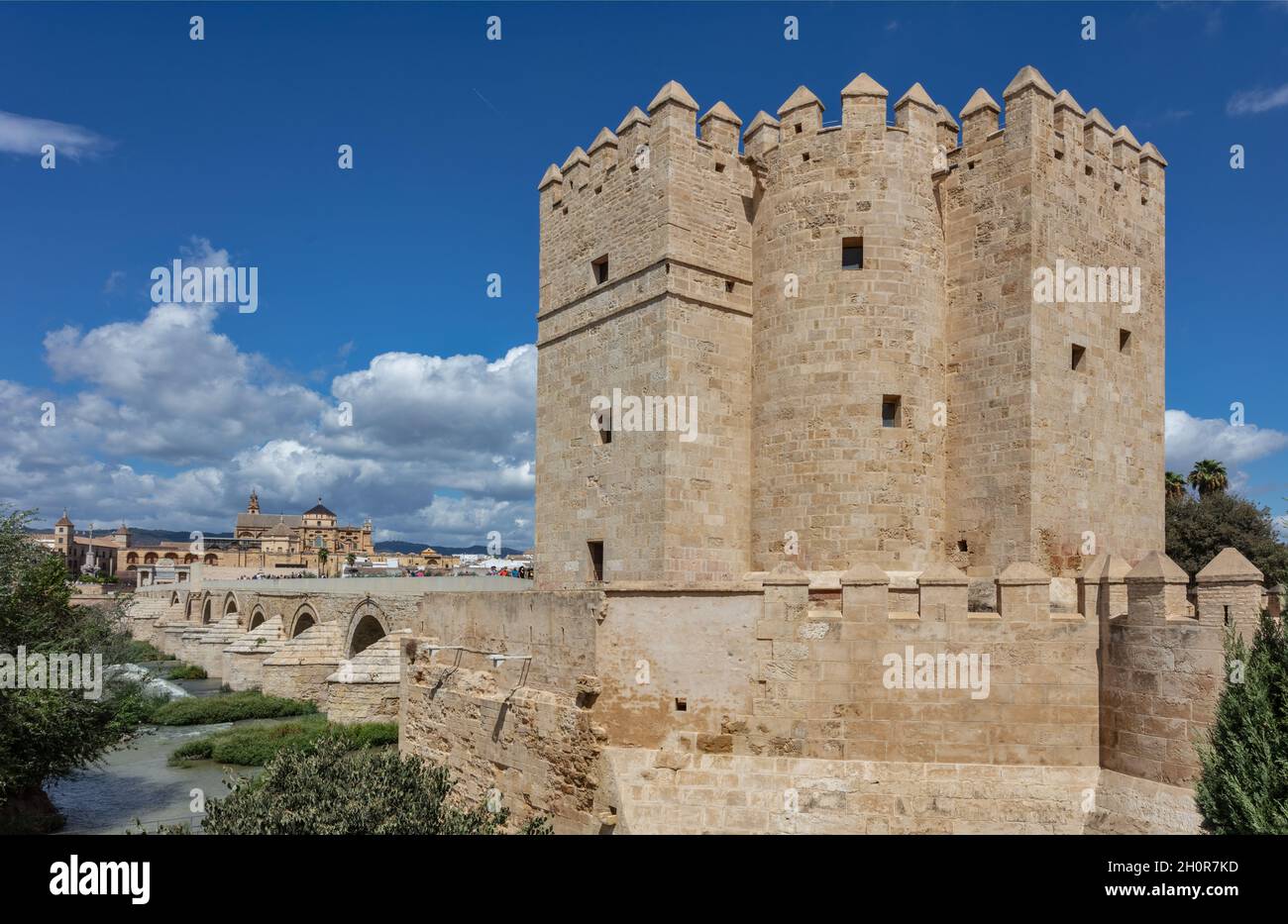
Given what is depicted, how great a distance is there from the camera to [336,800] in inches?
399

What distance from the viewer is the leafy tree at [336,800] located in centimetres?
972

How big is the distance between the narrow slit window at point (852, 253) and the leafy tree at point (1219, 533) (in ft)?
43.7

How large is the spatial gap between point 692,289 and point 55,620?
561 inches

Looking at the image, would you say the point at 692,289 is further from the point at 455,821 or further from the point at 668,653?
the point at 455,821

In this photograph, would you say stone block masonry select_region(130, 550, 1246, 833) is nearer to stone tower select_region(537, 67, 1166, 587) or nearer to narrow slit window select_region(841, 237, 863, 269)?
stone tower select_region(537, 67, 1166, 587)

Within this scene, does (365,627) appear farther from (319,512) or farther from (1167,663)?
(319,512)

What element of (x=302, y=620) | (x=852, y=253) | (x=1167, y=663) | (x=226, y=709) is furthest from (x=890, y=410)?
(x=302, y=620)

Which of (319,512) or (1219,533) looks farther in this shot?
(319,512)

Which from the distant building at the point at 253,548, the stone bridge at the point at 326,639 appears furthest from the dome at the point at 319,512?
the stone bridge at the point at 326,639

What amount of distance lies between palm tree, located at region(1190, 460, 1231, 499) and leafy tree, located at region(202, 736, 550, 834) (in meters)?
26.8

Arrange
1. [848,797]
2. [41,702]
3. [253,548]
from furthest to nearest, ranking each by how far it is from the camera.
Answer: [253,548] → [41,702] → [848,797]

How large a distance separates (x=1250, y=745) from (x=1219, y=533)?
54.1ft
